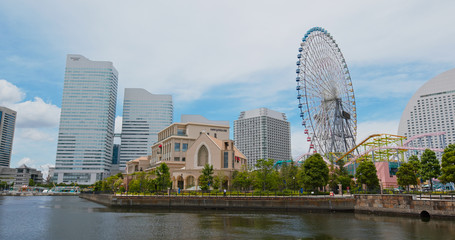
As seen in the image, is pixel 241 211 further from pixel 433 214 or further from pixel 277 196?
pixel 433 214

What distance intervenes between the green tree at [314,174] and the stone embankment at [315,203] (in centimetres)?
765

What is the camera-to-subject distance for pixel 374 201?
161 feet

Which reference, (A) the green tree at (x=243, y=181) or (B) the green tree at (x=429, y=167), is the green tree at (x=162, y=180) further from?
(B) the green tree at (x=429, y=167)

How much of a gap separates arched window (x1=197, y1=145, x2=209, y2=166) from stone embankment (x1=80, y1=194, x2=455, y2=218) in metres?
32.2

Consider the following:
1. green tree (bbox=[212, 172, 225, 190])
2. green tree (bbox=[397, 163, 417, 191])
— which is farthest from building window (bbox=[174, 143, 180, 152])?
green tree (bbox=[397, 163, 417, 191])

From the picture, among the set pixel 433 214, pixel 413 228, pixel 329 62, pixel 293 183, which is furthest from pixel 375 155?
pixel 413 228

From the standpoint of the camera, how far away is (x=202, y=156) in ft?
329

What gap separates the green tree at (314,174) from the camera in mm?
62750

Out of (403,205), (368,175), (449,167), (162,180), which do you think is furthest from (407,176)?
(162,180)

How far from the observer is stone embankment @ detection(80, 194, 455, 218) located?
Result: 138ft

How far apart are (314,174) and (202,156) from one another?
4450 cm

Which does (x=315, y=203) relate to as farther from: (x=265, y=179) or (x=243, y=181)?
(x=243, y=181)

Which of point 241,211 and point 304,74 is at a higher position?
point 304,74

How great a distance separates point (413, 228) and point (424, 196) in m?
11.8
